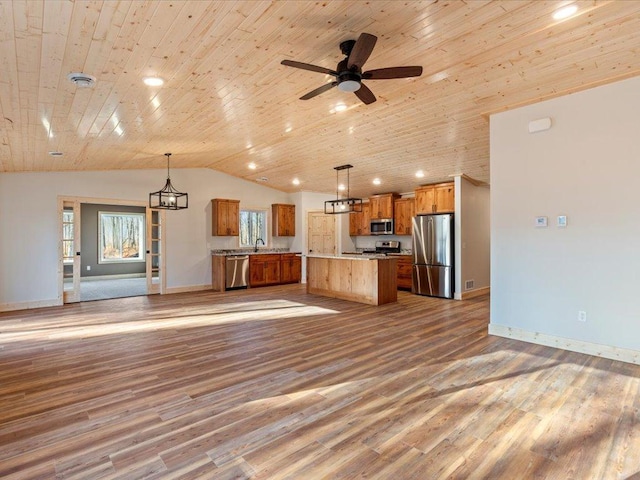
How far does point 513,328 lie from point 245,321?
12.1ft

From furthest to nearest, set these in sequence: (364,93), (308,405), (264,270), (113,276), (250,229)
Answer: (113,276) < (250,229) < (264,270) < (364,93) < (308,405)

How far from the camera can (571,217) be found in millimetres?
3922

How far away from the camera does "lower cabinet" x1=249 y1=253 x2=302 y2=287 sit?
354 inches

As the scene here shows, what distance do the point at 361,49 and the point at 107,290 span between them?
8684 millimetres

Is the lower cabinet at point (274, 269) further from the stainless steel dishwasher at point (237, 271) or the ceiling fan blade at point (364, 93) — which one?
the ceiling fan blade at point (364, 93)

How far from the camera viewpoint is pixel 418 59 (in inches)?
132

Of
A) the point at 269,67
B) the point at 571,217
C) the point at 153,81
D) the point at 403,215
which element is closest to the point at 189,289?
the point at 403,215

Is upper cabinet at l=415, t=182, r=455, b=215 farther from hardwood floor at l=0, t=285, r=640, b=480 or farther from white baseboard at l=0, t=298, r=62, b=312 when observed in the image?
white baseboard at l=0, t=298, r=62, b=312

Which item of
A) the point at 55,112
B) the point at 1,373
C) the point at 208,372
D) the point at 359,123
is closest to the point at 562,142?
the point at 359,123

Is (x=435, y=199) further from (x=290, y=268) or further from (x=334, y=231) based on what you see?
(x=290, y=268)

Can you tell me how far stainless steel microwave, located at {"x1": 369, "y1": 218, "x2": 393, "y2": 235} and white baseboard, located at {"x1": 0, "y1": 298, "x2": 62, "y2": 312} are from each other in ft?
23.7

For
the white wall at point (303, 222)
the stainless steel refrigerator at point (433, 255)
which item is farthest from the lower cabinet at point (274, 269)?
the stainless steel refrigerator at point (433, 255)

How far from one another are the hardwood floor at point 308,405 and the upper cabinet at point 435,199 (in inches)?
135

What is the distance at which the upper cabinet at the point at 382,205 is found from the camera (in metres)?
9.14
